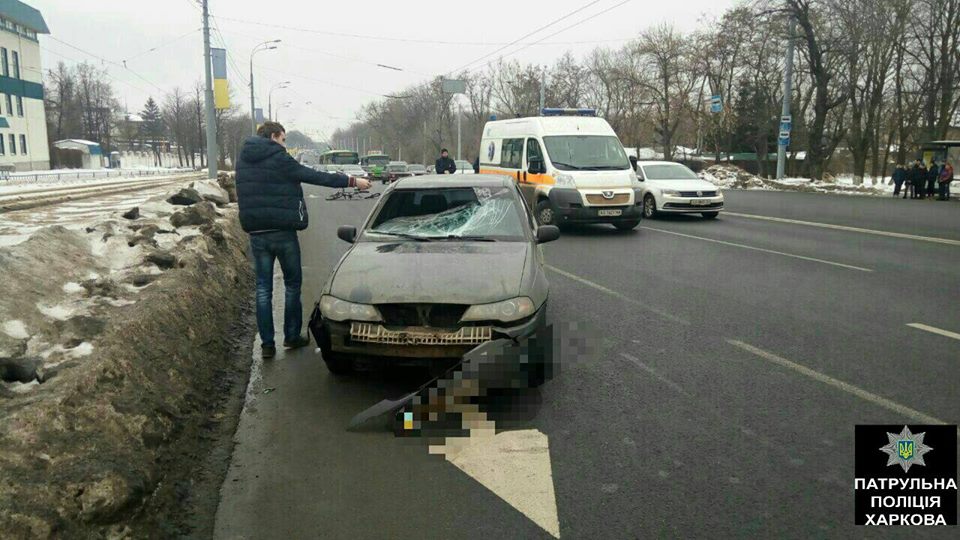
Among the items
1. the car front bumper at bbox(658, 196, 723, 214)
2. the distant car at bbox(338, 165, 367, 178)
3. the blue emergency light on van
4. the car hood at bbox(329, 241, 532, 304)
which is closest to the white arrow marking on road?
the car hood at bbox(329, 241, 532, 304)

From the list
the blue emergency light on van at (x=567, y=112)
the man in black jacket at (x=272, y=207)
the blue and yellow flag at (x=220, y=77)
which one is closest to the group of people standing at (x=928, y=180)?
the blue emergency light on van at (x=567, y=112)

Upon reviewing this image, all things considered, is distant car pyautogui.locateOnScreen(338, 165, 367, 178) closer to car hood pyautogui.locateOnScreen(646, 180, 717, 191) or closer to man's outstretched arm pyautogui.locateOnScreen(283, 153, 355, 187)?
car hood pyautogui.locateOnScreen(646, 180, 717, 191)

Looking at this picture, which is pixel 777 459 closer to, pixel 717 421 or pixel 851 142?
pixel 717 421

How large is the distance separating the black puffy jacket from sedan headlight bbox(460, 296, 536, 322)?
6.66 ft

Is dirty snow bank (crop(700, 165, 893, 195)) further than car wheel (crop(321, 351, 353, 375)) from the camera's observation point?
Yes

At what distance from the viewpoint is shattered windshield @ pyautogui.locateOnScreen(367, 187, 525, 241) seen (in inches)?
226

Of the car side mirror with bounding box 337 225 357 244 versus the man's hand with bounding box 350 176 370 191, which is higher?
the man's hand with bounding box 350 176 370 191

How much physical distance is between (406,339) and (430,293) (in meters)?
0.35

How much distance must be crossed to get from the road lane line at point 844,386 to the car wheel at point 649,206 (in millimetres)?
12738

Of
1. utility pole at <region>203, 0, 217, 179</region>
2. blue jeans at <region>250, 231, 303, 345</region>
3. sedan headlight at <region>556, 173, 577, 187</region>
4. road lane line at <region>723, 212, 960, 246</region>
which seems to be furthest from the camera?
utility pole at <region>203, 0, 217, 179</region>

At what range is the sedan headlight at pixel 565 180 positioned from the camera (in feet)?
45.8

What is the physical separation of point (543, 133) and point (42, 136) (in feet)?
187

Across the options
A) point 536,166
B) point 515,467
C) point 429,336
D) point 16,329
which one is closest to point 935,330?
point 515,467

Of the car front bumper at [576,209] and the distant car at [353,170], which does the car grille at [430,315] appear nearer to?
the car front bumper at [576,209]
